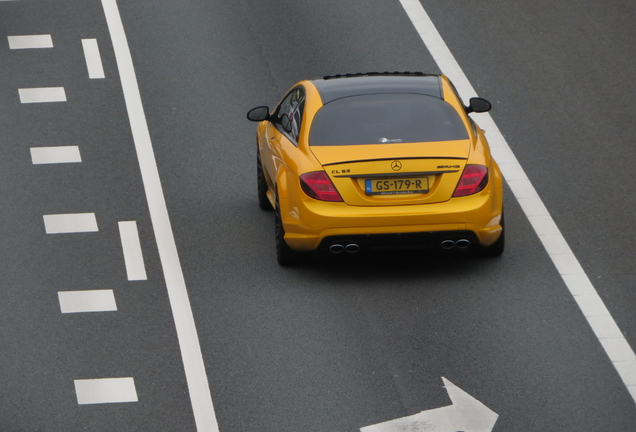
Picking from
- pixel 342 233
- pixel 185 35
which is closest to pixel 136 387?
pixel 342 233

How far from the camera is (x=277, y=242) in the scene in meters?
11.4

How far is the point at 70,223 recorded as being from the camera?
12.5 meters

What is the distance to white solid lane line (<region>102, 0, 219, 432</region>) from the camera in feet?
29.9

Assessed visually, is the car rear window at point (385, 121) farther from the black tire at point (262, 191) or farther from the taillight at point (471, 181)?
the black tire at point (262, 191)

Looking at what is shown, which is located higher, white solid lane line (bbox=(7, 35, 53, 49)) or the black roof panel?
the black roof panel

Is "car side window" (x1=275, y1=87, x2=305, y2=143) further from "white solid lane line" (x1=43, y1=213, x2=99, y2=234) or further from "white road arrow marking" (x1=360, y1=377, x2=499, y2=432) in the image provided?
"white road arrow marking" (x1=360, y1=377, x2=499, y2=432)

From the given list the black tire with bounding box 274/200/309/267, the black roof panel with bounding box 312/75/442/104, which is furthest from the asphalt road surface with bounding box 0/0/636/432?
the black roof panel with bounding box 312/75/442/104

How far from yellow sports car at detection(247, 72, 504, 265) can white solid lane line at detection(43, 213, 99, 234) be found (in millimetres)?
2192

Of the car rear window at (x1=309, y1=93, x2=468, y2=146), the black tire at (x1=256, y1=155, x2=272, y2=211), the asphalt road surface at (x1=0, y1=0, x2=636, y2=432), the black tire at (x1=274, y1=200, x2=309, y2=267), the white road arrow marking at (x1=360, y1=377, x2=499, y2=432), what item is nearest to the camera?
the white road arrow marking at (x1=360, y1=377, x2=499, y2=432)

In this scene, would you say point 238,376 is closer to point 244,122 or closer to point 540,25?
point 244,122

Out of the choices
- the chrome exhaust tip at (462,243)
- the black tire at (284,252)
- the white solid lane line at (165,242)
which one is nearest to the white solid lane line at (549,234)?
the chrome exhaust tip at (462,243)

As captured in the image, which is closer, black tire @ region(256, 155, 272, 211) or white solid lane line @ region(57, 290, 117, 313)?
white solid lane line @ region(57, 290, 117, 313)

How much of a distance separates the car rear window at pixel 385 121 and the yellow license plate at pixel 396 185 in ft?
1.26

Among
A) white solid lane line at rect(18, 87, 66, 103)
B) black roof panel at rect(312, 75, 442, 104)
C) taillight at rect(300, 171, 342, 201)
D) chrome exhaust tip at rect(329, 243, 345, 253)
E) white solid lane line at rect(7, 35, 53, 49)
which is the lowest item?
white solid lane line at rect(7, 35, 53, 49)
